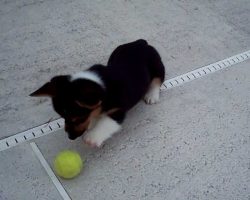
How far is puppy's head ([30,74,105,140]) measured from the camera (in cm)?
173

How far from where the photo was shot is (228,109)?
2502 millimetres

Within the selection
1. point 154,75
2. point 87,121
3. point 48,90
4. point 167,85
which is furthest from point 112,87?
point 167,85

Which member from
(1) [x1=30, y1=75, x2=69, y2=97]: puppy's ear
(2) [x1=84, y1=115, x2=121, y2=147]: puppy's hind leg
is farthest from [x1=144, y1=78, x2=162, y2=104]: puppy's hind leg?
(1) [x1=30, y1=75, x2=69, y2=97]: puppy's ear

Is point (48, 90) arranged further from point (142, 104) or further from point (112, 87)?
point (142, 104)

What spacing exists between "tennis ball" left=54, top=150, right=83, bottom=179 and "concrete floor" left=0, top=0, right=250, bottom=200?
0.06 metres

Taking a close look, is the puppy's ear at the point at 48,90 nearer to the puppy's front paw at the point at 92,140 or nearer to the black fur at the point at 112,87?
the black fur at the point at 112,87

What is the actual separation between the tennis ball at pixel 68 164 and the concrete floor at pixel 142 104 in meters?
0.06

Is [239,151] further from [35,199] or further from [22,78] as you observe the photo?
[22,78]

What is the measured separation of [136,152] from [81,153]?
0.98ft

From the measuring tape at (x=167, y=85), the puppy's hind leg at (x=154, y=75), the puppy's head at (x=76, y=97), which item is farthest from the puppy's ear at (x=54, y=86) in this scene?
the puppy's hind leg at (x=154, y=75)

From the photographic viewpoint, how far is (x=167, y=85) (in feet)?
8.72

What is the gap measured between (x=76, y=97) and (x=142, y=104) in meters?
0.83

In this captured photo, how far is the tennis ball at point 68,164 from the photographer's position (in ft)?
6.35

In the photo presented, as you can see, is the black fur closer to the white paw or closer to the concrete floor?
the white paw
